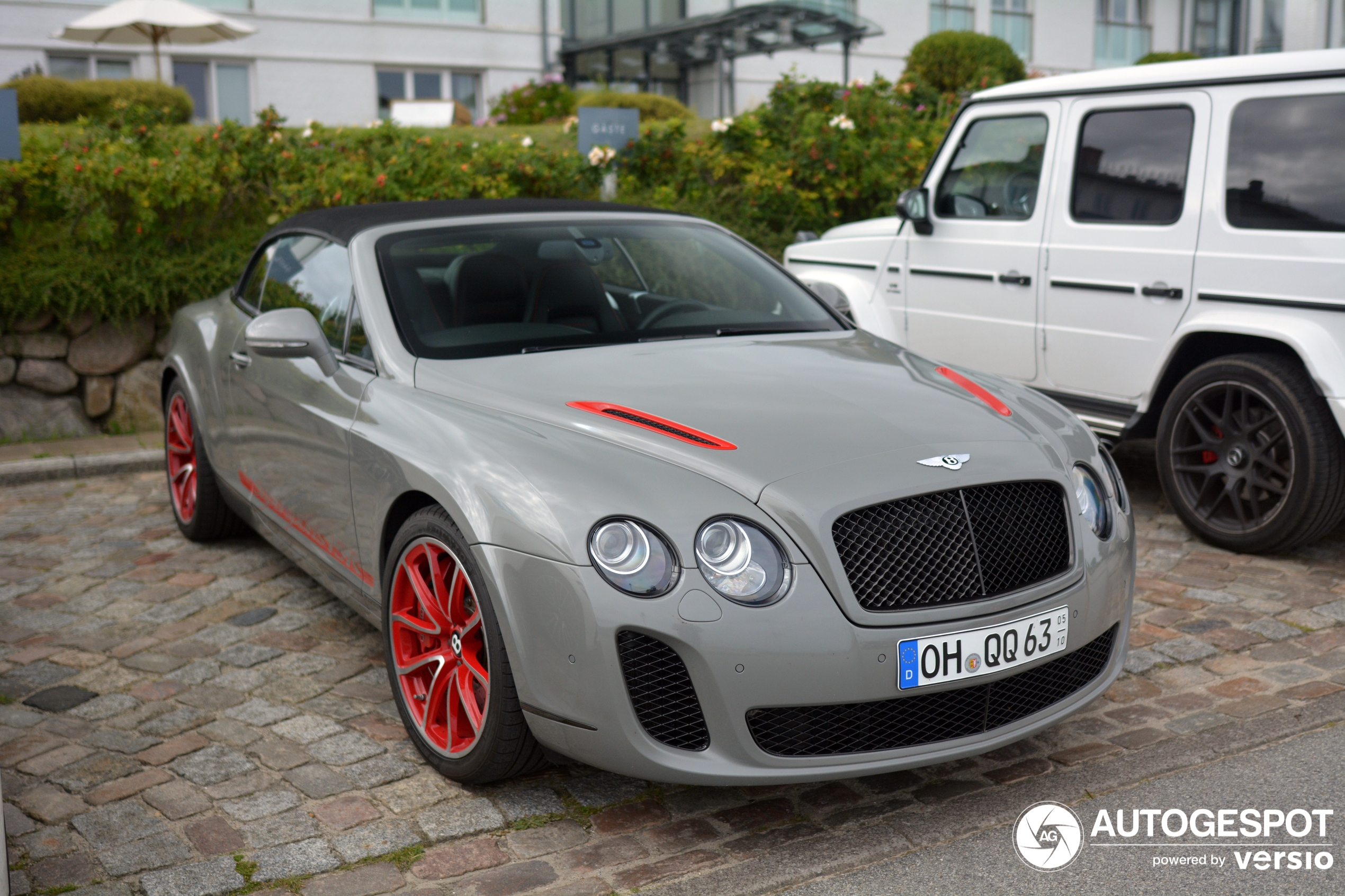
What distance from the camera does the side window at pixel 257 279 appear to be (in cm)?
529

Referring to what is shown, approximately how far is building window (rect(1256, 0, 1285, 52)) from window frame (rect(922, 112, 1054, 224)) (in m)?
28.1

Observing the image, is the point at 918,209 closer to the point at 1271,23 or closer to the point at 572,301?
the point at 572,301

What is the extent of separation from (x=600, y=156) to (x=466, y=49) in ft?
59.2

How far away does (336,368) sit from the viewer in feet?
13.5

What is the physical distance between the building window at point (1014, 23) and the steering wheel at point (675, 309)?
29.4 meters

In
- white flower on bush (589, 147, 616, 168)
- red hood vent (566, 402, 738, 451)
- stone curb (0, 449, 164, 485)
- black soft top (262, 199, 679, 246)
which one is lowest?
stone curb (0, 449, 164, 485)

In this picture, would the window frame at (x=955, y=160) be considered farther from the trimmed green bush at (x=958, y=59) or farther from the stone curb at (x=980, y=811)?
the trimmed green bush at (x=958, y=59)

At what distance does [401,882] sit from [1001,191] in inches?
185

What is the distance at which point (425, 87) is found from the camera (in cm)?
2684

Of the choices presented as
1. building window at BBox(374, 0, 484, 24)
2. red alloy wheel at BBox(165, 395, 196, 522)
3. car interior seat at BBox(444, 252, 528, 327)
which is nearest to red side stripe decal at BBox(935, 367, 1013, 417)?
car interior seat at BBox(444, 252, 528, 327)

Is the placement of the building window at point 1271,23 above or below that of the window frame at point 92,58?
→ above

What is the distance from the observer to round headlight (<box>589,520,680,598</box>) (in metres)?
2.84

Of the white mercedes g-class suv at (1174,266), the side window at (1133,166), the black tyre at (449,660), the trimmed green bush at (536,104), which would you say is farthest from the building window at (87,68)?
the black tyre at (449,660)

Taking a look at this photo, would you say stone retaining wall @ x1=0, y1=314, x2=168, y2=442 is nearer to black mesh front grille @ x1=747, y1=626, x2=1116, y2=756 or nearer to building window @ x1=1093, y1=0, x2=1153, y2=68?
black mesh front grille @ x1=747, y1=626, x2=1116, y2=756
